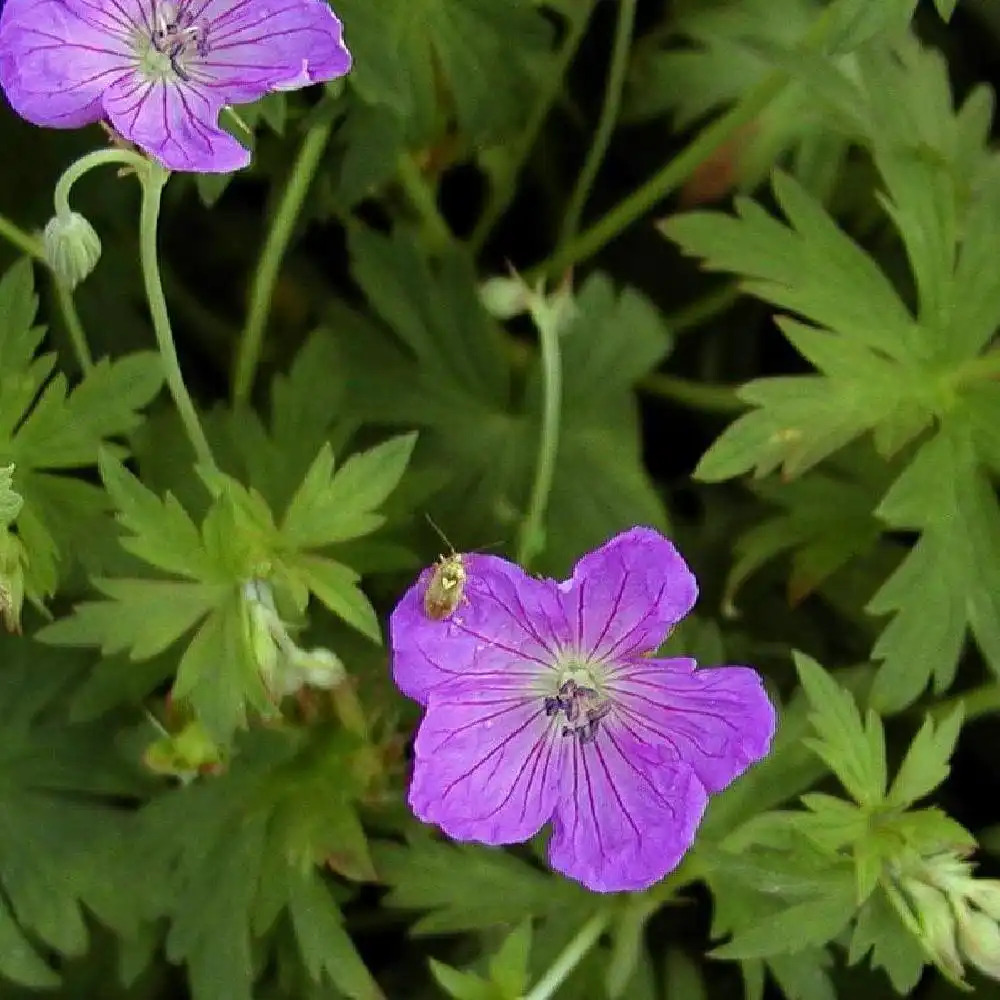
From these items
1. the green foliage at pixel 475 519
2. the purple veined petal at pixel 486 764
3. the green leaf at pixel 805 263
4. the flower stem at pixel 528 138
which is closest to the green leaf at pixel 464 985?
the green foliage at pixel 475 519

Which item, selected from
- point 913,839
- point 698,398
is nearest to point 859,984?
point 913,839

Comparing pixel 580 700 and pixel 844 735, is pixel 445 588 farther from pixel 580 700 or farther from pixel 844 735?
pixel 844 735

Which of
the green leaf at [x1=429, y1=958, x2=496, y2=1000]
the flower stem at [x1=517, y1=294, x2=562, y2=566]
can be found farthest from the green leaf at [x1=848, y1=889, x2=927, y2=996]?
the flower stem at [x1=517, y1=294, x2=562, y2=566]

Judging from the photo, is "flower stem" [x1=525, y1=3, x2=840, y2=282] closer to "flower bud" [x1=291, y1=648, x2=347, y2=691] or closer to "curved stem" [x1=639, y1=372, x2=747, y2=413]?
"curved stem" [x1=639, y1=372, x2=747, y2=413]

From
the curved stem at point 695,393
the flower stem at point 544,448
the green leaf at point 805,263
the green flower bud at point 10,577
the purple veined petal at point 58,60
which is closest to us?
the purple veined petal at point 58,60

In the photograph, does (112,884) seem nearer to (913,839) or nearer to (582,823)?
(582,823)

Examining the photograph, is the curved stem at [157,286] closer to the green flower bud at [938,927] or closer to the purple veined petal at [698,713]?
the purple veined petal at [698,713]
